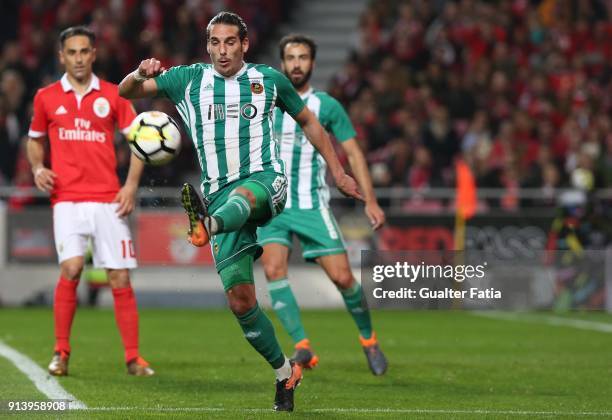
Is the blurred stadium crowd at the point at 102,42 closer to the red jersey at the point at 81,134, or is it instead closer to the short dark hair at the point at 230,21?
the red jersey at the point at 81,134

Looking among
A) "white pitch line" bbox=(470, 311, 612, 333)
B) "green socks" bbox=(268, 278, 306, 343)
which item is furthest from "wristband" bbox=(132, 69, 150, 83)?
"white pitch line" bbox=(470, 311, 612, 333)

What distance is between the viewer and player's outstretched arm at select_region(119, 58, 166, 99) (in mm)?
7027

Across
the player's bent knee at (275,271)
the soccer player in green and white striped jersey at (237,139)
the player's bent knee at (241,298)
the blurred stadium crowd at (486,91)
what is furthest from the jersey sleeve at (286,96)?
the blurred stadium crowd at (486,91)

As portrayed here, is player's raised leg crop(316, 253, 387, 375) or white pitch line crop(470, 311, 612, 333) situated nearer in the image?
player's raised leg crop(316, 253, 387, 375)

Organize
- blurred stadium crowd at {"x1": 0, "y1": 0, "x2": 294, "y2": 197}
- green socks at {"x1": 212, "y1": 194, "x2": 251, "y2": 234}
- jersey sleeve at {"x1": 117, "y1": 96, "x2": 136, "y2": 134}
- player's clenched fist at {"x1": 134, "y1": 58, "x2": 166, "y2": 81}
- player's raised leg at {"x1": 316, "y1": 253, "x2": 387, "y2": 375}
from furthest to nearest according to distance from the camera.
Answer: blurred stadium crowd at {"x1": 0, "y1": 0, "x2": 294, "y2": 197}, player's raised leg at {"x1": 316, "y1": 253, "x2": 387, "y2": 375}, jersey sleeve at {"x1": 117, "y1": 96, "x2": 136, "y2": 134}, player's clenched fist at {"x1": 134, "y1": 58, "x2": 166, "y2": 81}, green socks at {"x1": 212, "y1": 194, "x2": 251, "y2": 234}

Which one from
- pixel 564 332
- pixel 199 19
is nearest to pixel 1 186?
pixel 199 19

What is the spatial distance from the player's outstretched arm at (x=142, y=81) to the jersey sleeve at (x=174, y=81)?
0.13 feet

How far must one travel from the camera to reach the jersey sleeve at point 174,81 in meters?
7.32

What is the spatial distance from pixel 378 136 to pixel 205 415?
12350 mm

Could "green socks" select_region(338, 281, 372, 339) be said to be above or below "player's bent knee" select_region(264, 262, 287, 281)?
below

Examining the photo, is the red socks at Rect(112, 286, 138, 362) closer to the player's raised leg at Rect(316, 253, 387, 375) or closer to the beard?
the player's raised leg at Rect(316, 253, 387, 375)

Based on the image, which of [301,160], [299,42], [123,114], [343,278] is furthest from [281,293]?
[299,42]

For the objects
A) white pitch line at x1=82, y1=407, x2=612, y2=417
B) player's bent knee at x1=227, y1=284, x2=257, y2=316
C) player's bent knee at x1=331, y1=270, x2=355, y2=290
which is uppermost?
player's bent knee at x1=227, y1=284, x2=257, y2=316

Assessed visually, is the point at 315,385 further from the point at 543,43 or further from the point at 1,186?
the point at 543,43
